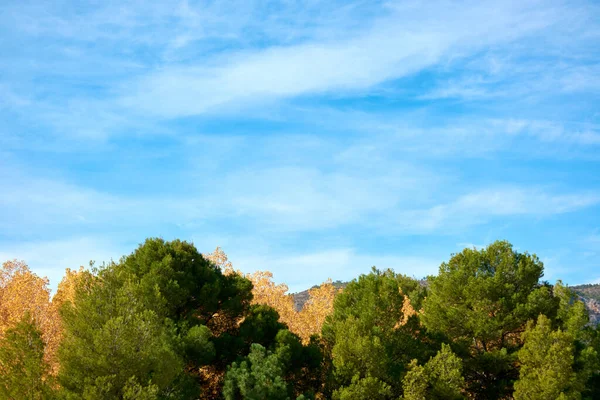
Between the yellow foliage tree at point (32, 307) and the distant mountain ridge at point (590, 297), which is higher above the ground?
the distant mountain ridge at point (590, 297)

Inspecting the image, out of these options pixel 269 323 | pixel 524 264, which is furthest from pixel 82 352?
pixel 524 264

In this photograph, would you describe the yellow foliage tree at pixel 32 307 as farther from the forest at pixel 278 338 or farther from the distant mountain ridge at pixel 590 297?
the distant mountain ridge at pixel 590 297

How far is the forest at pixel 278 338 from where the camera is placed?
27.7 metres

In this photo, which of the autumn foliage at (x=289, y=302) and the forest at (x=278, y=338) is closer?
the forest at (x=278, y=338)

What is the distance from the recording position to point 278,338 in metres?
36.0

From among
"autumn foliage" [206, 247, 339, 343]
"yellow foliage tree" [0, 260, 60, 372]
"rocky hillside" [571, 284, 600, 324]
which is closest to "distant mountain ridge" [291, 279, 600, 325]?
"rocky hillside" [571, 284, 600, 324]

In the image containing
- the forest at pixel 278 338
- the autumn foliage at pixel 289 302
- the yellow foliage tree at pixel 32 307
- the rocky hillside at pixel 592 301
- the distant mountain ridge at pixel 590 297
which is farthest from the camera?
the rocky hillside at pixel 592 301

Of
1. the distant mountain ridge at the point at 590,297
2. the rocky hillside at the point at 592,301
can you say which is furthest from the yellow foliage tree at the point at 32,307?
the rocky hillside at the point at 592,301

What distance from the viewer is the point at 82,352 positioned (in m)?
27.4

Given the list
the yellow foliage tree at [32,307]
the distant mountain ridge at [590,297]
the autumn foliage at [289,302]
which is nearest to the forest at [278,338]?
the yellow foliage tree at [32,307]

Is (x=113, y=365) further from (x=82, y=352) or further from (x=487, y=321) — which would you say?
(x=487, y=321)

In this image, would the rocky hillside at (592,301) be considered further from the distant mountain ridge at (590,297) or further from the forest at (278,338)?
the forest at (278,338)

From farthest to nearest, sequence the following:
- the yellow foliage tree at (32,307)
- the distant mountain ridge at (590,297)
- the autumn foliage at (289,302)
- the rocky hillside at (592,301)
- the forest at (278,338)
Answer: the rocky hillside at (592,301)
the distant mountain ridge at (590,297)
the autumn foliage at (289,302)
the yellow foliage tree at (32,307)
the forest at (278,338)

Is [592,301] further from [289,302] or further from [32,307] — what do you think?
[32,307]
